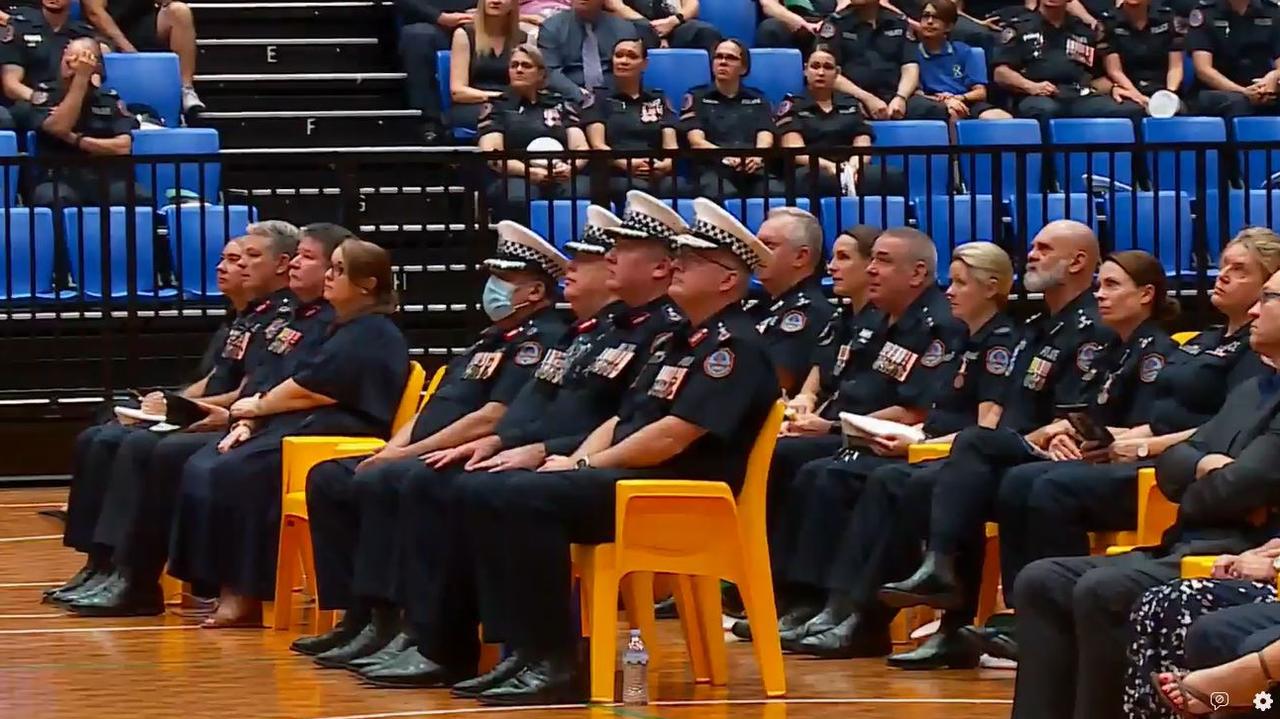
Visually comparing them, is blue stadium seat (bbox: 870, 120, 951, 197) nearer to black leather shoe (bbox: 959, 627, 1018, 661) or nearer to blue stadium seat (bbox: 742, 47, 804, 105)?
blue stadium seat (bbox: 742, 47, 804, 105)

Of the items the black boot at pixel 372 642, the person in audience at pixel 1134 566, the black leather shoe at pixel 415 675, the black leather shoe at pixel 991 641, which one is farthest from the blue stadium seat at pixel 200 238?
the person in audience at pixel 1134 566

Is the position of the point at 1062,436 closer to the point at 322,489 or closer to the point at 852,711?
the point at 852,711

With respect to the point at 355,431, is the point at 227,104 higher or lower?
higher

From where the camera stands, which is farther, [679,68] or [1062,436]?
[679,68]

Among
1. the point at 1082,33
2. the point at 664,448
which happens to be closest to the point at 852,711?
the point at 664,448

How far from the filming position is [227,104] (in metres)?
13.8

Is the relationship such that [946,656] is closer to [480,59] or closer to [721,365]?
[721,365]

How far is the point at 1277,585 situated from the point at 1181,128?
8210mm

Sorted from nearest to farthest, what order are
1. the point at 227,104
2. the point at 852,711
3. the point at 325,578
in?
the point at 852,711 < the point at 325,578 < the point at 227,104

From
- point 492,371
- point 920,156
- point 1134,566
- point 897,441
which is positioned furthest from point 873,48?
point 1134,566

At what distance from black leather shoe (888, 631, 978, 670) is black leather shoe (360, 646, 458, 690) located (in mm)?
1306

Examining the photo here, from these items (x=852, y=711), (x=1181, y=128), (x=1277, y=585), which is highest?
(x=1181, y=128)

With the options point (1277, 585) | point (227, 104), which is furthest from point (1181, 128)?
point (1277, 585)

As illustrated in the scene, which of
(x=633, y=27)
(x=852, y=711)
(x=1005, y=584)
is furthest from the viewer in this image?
(x=633, y=27)
